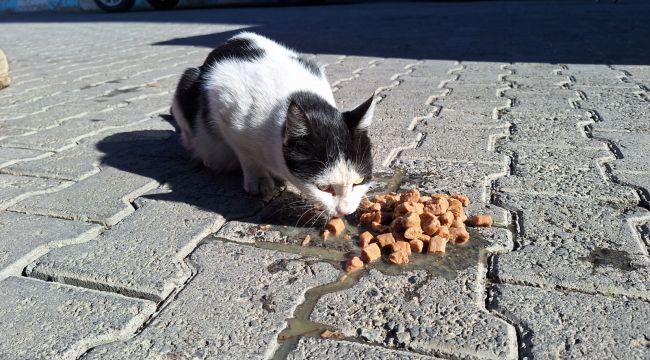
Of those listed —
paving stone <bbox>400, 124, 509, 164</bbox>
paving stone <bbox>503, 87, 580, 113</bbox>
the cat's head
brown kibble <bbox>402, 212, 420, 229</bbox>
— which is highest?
the cat's head

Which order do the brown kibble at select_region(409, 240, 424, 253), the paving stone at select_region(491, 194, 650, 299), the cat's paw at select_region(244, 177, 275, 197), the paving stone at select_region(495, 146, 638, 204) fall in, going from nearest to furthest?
1. the paving stone at select_region(491, 194, 650, 299)
2. the brown kibble at select_region(409, 240, 424, 253)
3. the paving stone at select_region(495, 146, 638, 204)
4. the cat's paw at select_region(244, 177, 275, 197)

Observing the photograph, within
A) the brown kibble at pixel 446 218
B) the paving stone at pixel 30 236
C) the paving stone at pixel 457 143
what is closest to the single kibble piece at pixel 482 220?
the brown kibble at pixel 446 218

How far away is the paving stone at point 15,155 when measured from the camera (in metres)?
3.05

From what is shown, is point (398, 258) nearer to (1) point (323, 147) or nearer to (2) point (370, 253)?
(2) point (370, 253)

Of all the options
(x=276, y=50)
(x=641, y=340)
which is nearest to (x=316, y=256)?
(x=641, y=340)

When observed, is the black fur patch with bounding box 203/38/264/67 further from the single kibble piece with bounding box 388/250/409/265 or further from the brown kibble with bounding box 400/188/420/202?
Answer: the single kibble piece with bounding box 388/250/409/265

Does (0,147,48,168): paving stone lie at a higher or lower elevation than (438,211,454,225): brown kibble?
lower

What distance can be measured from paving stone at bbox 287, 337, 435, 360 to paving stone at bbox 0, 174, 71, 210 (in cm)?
179

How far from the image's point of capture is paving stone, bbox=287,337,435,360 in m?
1.46

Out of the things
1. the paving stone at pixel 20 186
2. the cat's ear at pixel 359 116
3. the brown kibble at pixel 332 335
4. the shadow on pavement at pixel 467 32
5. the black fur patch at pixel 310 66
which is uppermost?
the black fur patch at pixel 310 66

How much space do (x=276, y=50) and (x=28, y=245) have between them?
1748 mm

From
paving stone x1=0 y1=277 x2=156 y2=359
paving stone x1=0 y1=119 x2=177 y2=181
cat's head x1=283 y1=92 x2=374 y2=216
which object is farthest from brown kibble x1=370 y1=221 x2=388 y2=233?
paving stone x1=0 y1=119 x2=177 y2=181

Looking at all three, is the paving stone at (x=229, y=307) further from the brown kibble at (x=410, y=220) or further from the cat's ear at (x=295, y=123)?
the cat's ear at (x=295, y=123)

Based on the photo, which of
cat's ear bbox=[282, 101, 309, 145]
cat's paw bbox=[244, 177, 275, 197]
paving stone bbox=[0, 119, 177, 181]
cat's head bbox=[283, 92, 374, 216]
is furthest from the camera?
paving stone bbox=[0, 119, 177, 181]
